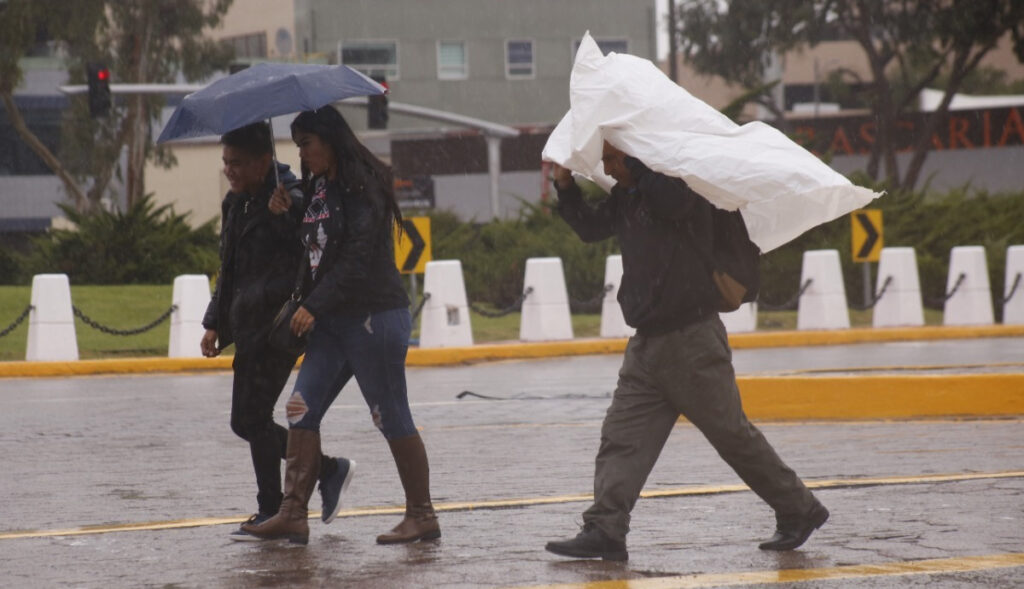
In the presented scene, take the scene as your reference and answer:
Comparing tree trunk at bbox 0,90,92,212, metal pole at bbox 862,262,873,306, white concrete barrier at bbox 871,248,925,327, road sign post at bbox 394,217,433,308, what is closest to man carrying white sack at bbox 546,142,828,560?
road sign post at bbox 394,217,433,308

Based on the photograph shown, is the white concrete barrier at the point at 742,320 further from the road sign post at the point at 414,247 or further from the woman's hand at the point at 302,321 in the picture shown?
the woman's hand at the point at 302,321

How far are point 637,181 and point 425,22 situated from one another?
58177 mm

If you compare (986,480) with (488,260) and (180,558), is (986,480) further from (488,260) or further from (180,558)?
(488,260)

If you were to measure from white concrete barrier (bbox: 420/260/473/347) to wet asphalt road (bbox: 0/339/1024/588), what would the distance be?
17.1ft

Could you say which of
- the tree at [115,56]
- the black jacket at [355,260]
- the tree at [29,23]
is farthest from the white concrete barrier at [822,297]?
the tree at [29,23]

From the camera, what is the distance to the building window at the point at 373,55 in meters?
62.5

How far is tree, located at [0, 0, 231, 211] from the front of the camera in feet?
135

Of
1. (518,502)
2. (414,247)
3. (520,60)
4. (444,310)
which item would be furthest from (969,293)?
(520,60)

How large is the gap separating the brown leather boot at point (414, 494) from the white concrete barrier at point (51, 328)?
1192 cm

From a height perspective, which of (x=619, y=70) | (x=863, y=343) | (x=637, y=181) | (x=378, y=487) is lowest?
(x=863, y=343)

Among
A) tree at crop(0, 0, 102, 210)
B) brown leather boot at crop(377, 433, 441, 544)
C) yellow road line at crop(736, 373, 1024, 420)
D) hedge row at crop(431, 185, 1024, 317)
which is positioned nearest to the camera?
brown leather boot at crop(377, 433, 441, 544)

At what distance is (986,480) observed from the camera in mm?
8016

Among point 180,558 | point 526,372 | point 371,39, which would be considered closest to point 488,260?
point 526,372

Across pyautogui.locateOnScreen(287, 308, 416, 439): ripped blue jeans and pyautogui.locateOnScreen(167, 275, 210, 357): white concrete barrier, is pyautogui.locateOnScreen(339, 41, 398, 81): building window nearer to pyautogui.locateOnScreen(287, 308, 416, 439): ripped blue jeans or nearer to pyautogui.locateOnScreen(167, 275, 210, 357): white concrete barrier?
pyautogui.locateOnScreen(167, 275, 210, 357): white concrete barrier
